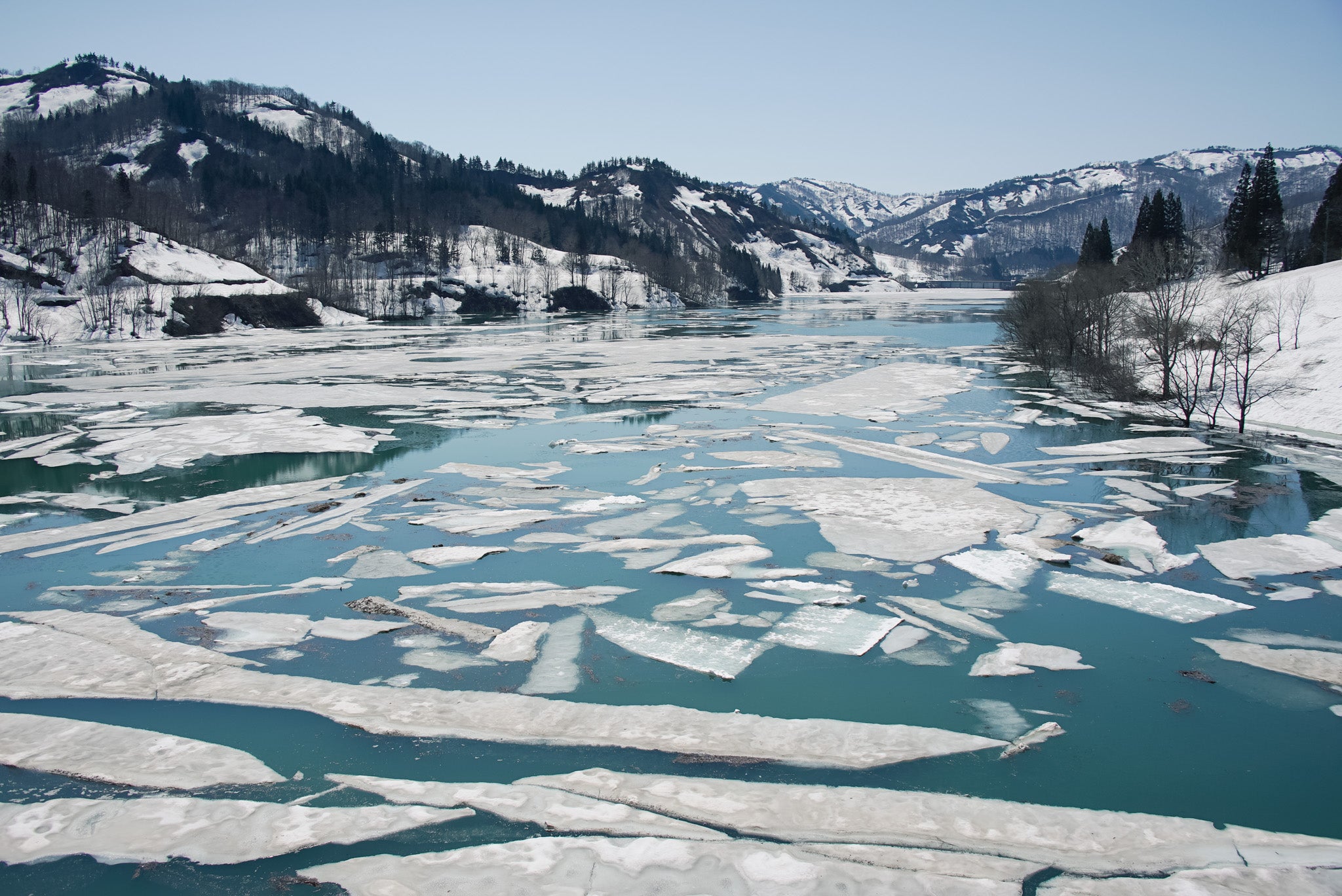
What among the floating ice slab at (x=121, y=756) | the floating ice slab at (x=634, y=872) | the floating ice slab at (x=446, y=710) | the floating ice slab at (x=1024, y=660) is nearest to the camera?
the floating ice slab at (x=634, y=872)

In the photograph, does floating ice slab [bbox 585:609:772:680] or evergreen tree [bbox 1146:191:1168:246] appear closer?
floating ice slab [bbox 585:609:772:680]

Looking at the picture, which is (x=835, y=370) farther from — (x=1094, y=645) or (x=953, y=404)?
(x=1094, y=645)

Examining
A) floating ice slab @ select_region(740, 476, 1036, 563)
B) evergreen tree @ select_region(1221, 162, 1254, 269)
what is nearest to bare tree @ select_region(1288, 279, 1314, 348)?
evergreen tree @ select_region(1221, 162, 1254, 269)

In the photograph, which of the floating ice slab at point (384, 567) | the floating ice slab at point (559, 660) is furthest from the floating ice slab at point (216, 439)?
the floating ice slab at point (559, 660)

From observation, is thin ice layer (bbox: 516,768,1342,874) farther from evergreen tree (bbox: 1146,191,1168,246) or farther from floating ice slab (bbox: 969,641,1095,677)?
evergreen tree (bbox: 1146,191,1168,246)

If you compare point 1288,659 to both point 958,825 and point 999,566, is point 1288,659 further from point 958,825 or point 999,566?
point 958,825

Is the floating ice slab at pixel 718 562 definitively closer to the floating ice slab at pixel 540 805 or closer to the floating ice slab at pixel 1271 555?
the floating ice slab at pixel 540 805

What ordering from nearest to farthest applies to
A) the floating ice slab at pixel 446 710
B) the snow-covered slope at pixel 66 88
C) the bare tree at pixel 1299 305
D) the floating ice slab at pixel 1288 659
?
the floating ice slab at pixel 446 710
the floating ice slab at pixel 1288 659
the bare tree at pixel 1299 305
the snow-covered slope at pixel 66 88

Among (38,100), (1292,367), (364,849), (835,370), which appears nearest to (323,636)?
(364,849)
